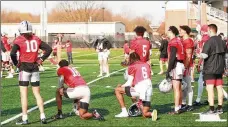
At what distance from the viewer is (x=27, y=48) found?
8617mm

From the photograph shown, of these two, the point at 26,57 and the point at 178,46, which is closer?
the point at 26,57

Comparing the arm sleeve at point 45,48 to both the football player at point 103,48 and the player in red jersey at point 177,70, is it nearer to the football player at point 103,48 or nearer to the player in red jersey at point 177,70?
the player in red jersey at point 177,70

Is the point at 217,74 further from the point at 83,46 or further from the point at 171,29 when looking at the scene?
the point at 83,46

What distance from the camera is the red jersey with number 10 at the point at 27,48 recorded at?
339 inches

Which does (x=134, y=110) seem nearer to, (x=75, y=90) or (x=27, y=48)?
(x=75, y=90)

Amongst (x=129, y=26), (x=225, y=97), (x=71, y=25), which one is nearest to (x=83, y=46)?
(x=71, y=25)

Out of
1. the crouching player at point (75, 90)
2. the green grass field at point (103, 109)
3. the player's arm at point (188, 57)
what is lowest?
the green grass field at point (103, 109)

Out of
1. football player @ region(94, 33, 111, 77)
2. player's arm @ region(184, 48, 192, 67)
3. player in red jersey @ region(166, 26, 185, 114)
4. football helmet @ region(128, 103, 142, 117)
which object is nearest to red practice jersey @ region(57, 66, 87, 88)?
football helmet @ region(128, 103, 142, 117)

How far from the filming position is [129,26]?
133 m

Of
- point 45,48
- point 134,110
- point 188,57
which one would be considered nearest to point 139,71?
point 134,110

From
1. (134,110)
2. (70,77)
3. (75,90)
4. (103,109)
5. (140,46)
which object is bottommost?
(103,109)

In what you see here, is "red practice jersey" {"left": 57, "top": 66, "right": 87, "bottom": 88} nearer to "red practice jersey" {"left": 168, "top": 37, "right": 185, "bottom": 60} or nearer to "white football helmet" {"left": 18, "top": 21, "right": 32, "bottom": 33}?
"white football helmet" {"left": 18, "top": 21, "right": 32, "bottom": 33}

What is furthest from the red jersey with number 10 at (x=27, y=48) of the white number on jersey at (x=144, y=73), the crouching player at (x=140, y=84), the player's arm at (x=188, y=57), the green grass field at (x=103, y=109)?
the player's arm at (x=188, y=57)

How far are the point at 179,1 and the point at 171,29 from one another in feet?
180
